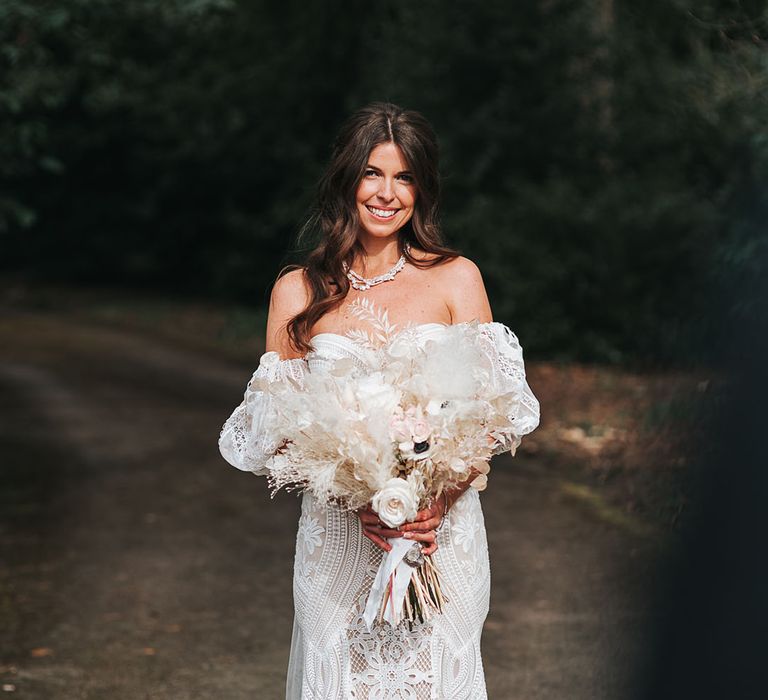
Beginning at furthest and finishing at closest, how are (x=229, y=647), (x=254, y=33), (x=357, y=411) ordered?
1. (x=254, y=33)
2. (x=229, y=647)
3. (x=357, y=411)

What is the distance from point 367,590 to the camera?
340cm

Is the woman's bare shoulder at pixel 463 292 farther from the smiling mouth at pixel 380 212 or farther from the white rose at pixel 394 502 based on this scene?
the white rose at pixel 394 502

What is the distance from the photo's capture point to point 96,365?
16.4 m

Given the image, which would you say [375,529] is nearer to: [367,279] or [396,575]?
[396,575]

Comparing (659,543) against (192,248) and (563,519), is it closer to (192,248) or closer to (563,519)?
(563,519)

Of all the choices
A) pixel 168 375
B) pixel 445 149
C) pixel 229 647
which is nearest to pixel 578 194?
pixel 445 149

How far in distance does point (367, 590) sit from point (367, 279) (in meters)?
0.92

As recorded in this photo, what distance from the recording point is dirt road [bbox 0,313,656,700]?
5.48 metres

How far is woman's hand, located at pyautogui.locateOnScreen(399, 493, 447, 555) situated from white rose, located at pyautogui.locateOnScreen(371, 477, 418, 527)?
0.62 feet

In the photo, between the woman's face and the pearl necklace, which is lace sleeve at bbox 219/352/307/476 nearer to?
the pearl necklace

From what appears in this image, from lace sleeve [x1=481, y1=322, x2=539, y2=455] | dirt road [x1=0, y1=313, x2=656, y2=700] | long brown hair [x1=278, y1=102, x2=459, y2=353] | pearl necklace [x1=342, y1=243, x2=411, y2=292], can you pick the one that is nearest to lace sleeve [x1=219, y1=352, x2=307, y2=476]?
long brown hair [x1=278, y1=102, x2=459, y2=353]

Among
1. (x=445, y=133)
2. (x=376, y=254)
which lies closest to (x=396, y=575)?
(x=376, y=254)

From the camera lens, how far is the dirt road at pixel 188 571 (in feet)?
18.0

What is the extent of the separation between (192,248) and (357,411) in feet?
77.4
